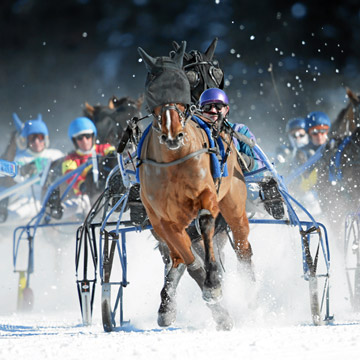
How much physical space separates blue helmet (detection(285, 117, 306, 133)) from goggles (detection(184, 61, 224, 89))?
8226 millimetres

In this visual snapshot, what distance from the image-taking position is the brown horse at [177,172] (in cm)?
495

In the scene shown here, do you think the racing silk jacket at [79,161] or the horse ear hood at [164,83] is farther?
the racing silk jacket at [79,161]

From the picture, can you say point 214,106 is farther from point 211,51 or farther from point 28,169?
point 28,169

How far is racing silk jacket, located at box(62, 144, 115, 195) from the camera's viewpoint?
1095 centimetres

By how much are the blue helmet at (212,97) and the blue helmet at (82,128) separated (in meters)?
5.92

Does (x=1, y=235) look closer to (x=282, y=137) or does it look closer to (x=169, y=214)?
(x=282, y=137)

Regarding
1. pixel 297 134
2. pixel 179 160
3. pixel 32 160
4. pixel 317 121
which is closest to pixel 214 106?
pixel 179 160

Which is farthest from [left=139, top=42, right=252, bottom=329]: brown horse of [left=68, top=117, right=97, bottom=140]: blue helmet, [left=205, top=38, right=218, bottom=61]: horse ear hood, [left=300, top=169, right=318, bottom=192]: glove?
[left=68, top=117, right=97, bottom=140]: blue helmet

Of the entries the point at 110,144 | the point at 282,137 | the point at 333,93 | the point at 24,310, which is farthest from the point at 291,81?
the point at 24,310

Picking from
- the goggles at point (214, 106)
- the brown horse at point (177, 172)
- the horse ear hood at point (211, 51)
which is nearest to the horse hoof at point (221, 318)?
the brown horse at point (177, 172)

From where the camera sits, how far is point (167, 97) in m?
4.94

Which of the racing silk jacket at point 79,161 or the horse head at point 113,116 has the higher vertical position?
the horse head at point 113,116

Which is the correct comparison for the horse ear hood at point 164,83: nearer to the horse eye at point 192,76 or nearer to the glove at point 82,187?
the horse eye at point 192,76

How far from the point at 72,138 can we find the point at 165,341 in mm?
8204
